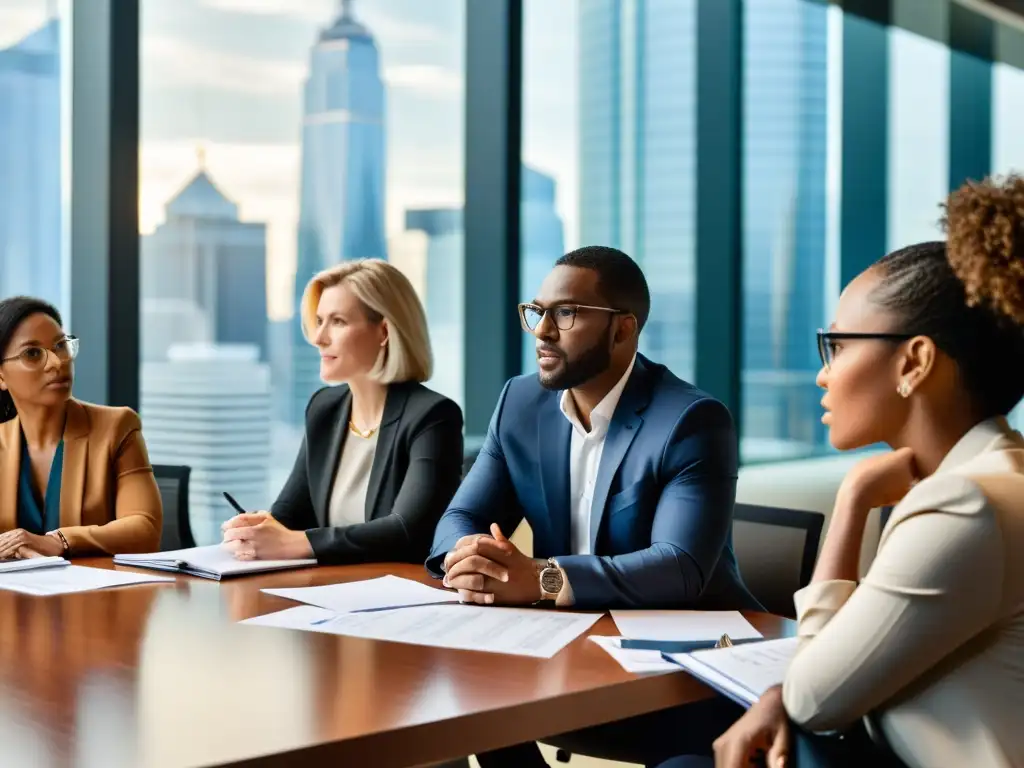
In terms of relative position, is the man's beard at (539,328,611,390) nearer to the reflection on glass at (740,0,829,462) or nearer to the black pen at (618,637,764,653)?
the black pen at (618,637,764,653)

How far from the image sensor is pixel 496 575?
6.68 feet

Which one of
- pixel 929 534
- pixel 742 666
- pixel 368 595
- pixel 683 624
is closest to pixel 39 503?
pixel 368 595

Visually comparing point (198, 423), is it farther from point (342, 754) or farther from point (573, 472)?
point (342, 754)

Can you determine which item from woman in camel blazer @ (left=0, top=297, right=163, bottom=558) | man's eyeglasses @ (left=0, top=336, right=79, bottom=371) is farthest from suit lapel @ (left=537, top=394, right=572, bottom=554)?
man's eyeglasses @ (left=0, top=336, right=79, bottom=371)

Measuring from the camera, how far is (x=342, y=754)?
1.31m

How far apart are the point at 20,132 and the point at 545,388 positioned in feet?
7.60

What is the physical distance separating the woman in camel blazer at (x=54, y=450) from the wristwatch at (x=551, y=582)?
3.76ft

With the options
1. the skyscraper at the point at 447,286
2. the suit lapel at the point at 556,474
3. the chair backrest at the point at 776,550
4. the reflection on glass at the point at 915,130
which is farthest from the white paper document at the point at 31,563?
the reflection on glass at the point at 915,130

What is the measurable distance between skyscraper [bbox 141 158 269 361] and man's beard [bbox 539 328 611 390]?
225 cm

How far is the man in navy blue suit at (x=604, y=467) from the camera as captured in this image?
2.12 m

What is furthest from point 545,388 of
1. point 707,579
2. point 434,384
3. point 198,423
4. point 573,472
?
point 434,384

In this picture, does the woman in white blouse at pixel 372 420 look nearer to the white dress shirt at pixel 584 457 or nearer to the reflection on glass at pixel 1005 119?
the white dress shirt at pixel 584 457

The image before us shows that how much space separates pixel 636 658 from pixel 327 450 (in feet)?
5.09

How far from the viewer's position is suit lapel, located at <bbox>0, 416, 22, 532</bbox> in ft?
9.12
